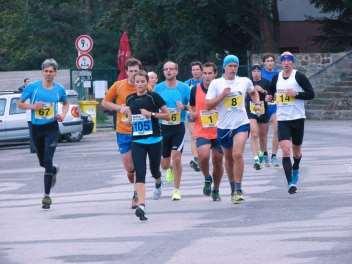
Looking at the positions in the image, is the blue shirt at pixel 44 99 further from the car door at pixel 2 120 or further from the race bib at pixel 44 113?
the car door at pixel 2 120

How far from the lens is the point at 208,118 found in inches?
606

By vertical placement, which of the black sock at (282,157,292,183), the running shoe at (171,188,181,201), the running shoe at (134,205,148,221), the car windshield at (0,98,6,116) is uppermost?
the black sock at (282,157,292,183)

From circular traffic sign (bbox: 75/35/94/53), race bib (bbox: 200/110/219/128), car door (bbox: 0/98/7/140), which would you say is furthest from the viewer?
circular traffic sign (bbox: 75/35/94/53)

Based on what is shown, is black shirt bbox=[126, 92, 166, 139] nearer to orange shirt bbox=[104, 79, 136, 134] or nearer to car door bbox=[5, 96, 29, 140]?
orange shirt bbox=[104, 79, 136, 134]

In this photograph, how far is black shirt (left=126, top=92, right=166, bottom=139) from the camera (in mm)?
13703

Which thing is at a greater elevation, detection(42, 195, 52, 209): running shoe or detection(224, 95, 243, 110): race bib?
detection(224, 95, 243, 110): race bib

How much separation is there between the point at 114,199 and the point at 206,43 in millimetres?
30296

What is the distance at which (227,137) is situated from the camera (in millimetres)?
14820

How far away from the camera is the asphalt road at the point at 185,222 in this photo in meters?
10.7

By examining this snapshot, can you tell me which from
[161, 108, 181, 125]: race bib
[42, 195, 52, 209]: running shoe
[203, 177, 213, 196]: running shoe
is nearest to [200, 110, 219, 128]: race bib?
[161, 108, 181, 125]: race bib

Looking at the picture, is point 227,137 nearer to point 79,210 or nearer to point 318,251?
point 79,210

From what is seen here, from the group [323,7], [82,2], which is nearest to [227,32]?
[323,7]

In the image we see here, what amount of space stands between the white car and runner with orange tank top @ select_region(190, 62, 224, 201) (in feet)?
50.8

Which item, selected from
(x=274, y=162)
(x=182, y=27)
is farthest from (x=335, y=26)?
(x=274, y=162)
